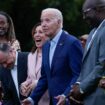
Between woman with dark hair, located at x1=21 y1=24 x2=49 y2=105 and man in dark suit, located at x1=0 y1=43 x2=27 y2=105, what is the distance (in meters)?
0.11

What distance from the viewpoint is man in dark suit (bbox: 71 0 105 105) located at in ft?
29.0

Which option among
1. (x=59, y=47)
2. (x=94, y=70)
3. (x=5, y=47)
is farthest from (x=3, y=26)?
(x=94, y=70)

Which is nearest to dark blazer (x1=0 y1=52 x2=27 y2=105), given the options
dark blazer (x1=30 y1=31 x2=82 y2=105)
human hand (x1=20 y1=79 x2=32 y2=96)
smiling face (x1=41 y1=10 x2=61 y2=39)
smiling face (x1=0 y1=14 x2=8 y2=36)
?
human hand (x1=20 y1=79 x2=32 y2=96)

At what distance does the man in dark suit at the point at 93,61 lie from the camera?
8.84m

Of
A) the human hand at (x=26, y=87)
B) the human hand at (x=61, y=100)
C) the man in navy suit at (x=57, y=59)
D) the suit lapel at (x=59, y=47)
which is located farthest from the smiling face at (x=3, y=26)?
the human hand at (x=61, y=100)

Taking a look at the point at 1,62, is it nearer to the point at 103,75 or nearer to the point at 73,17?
the point at 103,75

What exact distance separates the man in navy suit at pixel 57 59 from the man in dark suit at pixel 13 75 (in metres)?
0.63

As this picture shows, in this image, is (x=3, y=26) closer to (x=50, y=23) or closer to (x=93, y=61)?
(x=50, y=23)

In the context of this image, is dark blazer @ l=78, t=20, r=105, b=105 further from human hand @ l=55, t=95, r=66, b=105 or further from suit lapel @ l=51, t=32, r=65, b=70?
suit lapel @ l=51, t=32, r=65, b=70

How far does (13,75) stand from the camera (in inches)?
446

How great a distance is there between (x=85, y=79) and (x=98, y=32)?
56 cm

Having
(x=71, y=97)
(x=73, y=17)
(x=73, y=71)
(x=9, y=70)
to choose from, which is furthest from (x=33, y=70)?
(x=73, y=17)

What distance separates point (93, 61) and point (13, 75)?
8.46 feet

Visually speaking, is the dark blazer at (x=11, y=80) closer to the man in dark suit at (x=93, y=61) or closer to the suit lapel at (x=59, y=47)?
the suit lapel at (x=59, y=47)
